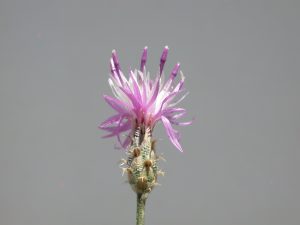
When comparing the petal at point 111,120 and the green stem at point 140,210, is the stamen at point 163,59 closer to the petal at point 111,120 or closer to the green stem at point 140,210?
the petal at point 111,120

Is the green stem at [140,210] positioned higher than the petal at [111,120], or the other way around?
the petal at [111,120]

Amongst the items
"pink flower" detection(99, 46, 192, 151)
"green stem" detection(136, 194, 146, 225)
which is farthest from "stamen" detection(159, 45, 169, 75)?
"green stem" detection(136, 194, 146, 225)

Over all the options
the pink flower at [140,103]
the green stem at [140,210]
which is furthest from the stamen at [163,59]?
the green stem at [140,210]

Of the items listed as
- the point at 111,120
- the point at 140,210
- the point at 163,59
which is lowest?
the point at 140,210

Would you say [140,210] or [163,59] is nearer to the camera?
[140,210]

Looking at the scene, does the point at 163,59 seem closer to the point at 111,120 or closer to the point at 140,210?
the point at 111,120

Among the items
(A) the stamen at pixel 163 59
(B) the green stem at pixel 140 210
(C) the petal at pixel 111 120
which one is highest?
(A) the stamen at pixel 163 59
